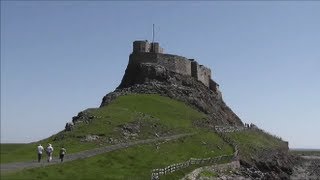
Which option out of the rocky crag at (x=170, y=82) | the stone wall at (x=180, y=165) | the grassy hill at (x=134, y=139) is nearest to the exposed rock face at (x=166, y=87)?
the rocky crag at (x=170, y=82)

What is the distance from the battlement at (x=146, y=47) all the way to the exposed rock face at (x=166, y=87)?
4.51m

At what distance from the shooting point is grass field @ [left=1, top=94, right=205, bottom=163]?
75750 mm

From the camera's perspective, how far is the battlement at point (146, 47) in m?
135

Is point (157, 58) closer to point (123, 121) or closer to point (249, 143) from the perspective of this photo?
point (249, 143)

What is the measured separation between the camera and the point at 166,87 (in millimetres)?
127875

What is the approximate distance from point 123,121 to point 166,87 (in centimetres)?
3636

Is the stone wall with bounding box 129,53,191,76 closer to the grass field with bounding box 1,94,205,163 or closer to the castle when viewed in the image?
the castle

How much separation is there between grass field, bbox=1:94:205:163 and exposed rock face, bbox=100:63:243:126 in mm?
4842

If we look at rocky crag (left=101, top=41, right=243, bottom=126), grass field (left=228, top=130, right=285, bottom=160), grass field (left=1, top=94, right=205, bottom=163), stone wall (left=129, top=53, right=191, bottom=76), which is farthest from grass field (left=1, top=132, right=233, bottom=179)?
stone wall (left=129, top=53, right=191, bottom=76)

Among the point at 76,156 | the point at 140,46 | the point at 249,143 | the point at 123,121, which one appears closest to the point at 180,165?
the point at 76,156

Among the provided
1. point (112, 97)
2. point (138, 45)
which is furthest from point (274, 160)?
point (138, 45)

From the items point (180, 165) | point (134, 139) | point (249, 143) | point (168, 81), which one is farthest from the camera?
point (168, 81)

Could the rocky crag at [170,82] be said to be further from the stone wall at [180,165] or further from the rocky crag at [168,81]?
the stone wall at [180,165]

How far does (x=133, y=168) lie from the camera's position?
64.7 meters
